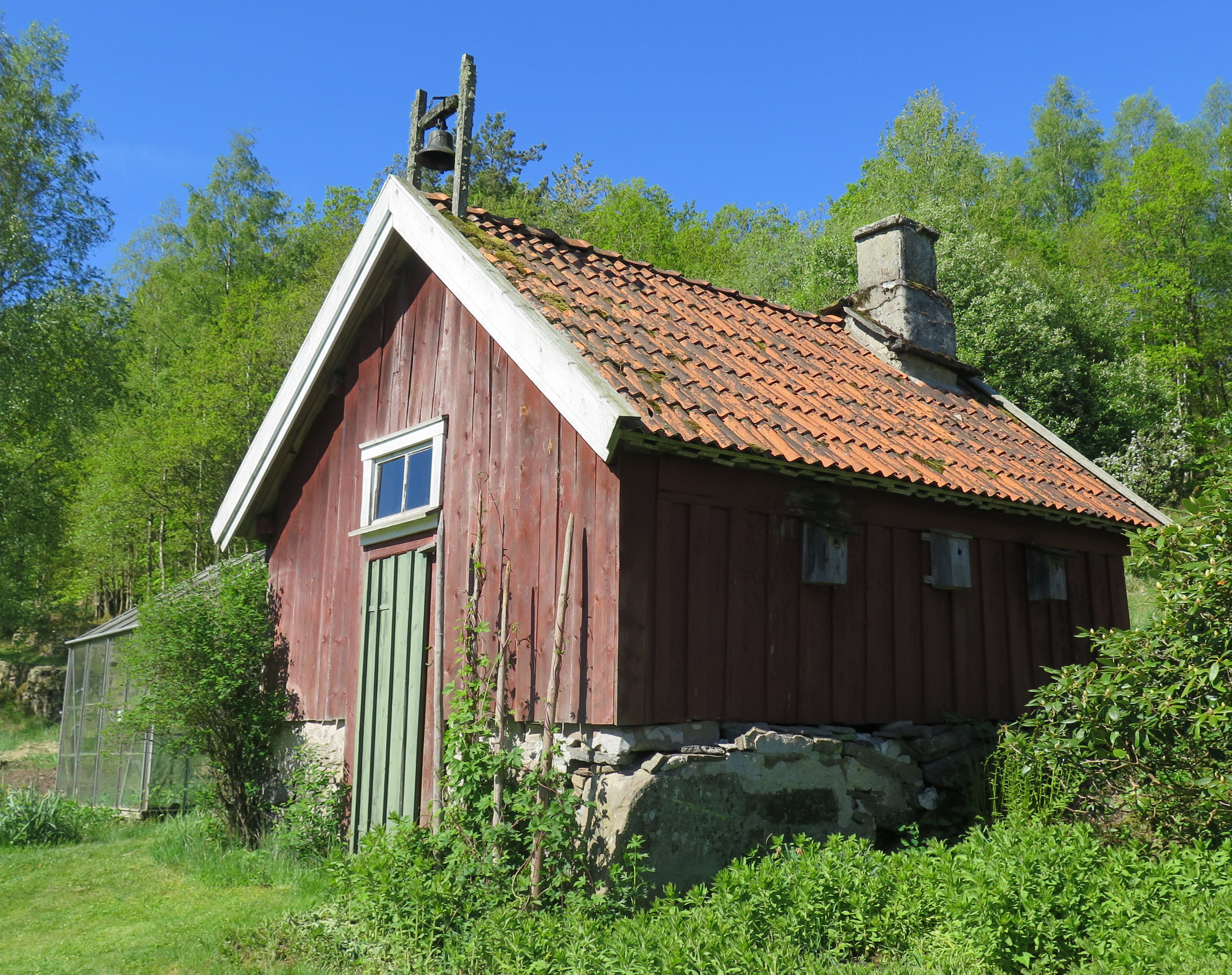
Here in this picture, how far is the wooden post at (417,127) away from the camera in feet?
31.0

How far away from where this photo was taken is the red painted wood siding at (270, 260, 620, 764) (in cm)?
643

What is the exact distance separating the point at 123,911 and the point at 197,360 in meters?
23.1

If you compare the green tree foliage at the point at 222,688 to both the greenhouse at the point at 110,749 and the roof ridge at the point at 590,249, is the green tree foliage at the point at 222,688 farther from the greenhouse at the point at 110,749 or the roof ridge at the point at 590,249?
the roof ridge at the point at 590,249

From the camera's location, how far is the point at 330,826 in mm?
8391

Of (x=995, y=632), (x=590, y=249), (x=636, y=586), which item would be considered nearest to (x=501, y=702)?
(x=636, y=586)

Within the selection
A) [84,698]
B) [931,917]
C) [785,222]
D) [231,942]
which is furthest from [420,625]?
[785,222]

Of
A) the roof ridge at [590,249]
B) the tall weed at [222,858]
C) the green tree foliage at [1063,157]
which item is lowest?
the tall weed at [222,858]

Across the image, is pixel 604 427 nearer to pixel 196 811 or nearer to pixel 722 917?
pixel 722 917

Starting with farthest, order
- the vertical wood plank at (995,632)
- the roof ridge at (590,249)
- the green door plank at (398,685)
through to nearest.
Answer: the roof ridge at (590,249) → the vertical wood plank at (995,632) → the green door plank at (398,685)

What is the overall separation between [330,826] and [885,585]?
4.99 metres

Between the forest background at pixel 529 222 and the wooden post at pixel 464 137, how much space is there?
5.52 meters

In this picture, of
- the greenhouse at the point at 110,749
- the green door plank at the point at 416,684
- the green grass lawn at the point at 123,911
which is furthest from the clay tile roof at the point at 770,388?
the greenhouse at the point at 110,749

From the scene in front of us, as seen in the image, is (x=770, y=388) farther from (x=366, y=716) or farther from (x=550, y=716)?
(x=366, y=716)

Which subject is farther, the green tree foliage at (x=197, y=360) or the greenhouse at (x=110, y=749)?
the green tree foliage at (x=197, y=360)
